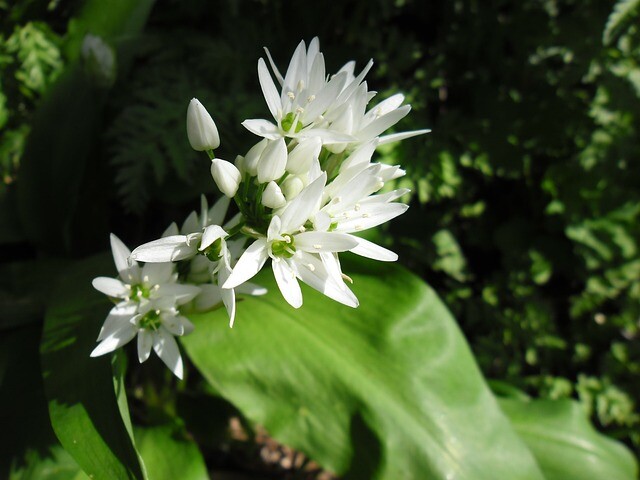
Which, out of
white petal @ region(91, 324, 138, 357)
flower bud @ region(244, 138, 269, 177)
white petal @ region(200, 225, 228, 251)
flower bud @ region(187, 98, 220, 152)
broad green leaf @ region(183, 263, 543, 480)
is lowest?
broad green leaf @ region(183, 263, 543, 480)

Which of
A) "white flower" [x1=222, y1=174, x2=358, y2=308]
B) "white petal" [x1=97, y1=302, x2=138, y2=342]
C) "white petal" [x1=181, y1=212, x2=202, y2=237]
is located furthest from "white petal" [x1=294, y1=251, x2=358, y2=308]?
"white petal" [x1=97, y1=302, x2=138, y2=342]

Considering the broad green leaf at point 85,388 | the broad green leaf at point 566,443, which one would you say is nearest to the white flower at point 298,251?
the broad green leaf at point 85,388

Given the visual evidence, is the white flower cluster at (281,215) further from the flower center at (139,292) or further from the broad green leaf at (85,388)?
the broad green leaf at (85,388)

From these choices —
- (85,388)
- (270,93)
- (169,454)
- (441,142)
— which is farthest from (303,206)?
(441,142)

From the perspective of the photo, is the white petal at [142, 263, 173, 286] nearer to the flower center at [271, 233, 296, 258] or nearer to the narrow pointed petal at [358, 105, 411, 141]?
the flower center at [271, 233, 296, 258]

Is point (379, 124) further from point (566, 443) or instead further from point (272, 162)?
point (566, 443)
